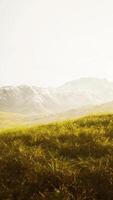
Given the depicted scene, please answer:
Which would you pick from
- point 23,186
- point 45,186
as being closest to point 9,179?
point 23,186

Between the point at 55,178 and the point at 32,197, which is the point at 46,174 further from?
the point at 32,197

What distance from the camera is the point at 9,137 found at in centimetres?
906

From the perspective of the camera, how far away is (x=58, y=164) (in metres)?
6.50

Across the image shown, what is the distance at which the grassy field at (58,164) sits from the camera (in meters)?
5.62

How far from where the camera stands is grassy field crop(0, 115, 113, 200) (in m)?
5.62

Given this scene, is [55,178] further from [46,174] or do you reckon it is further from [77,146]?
[77,146]

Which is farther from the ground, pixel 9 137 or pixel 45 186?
pixel 9 137

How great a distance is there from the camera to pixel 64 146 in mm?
7645

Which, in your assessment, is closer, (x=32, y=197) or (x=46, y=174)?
(x=32, y=197)

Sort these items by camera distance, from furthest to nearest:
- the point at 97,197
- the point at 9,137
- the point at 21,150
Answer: the point at 9,137 → the point at 21,150 → the point at 97,197

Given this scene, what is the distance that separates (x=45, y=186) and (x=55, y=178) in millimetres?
287

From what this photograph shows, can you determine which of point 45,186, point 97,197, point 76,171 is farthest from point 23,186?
point 97,197

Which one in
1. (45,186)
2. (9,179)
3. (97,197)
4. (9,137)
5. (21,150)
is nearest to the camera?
(97,197)

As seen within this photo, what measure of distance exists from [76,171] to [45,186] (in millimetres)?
768
